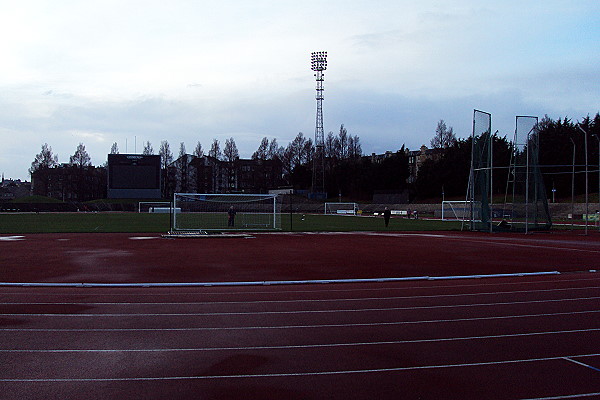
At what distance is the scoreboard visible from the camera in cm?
8375

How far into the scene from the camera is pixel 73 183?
111 metres

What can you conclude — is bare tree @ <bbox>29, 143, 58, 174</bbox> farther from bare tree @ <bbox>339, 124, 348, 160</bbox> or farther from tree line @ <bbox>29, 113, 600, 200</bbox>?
bare tree @ <bbox>339, 124, 348, 160</bbox>

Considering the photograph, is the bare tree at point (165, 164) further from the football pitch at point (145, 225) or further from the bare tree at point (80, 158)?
the football pitch at point (145, 225)

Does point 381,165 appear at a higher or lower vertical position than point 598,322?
higher

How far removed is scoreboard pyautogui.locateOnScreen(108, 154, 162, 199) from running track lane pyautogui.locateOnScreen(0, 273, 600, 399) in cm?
7729

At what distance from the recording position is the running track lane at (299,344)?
494 cm

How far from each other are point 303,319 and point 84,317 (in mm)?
3404

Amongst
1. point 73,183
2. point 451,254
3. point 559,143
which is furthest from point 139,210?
point 451,254

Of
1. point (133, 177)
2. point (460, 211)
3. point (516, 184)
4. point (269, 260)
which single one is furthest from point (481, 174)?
point (133, 177)

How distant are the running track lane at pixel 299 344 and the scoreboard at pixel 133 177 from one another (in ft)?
254

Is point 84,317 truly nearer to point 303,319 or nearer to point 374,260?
point 303,319

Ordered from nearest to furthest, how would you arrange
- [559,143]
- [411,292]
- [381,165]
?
1. [411,292]
2. [559,143]
3. [381,165]

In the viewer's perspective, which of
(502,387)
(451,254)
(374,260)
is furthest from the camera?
(451,254)

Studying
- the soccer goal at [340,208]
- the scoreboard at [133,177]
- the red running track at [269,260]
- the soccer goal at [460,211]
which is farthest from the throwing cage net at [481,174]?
the scoreboard at [133,177]
